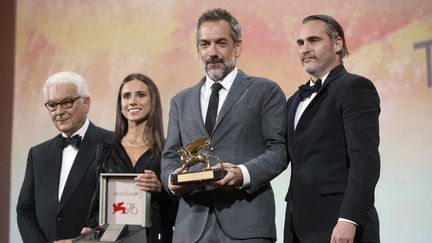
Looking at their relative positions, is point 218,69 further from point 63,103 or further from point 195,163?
point 63,103

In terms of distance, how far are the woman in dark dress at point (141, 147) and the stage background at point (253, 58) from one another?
106 centimetres

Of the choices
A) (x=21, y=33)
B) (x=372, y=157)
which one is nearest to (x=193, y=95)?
(x=372, y=157)

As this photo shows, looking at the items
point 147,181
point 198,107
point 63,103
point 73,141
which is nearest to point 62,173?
point 73,141

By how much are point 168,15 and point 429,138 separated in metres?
2.05

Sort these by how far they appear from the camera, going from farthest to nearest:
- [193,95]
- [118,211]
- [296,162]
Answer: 1. [118,211]
2. [193,95]
3. [296,162]

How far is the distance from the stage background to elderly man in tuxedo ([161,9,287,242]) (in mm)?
1298

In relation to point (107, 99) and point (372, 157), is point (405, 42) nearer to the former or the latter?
point (372, 157)

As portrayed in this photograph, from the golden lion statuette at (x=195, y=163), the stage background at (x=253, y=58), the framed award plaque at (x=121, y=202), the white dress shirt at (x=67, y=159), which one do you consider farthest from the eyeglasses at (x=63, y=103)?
the golden lion statuette at (x=195, y=163)

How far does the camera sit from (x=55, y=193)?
3281 mm

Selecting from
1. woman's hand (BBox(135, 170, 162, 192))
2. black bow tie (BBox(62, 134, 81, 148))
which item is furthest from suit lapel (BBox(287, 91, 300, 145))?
black bow tie (BBox(62, 134, 81, 148))

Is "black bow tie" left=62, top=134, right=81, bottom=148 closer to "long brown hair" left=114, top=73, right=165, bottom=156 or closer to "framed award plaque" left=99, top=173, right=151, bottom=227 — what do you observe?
"long brown hair" left=114, top=73, right=165, bottom=156

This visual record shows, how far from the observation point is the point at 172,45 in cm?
437

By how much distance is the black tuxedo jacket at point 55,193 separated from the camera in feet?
10.5

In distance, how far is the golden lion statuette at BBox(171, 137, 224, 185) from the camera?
2.27 m
